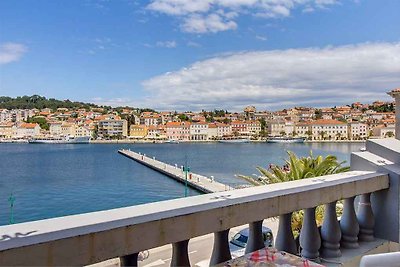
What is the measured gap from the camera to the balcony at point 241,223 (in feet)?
4.59

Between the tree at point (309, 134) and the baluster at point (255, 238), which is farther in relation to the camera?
the tree at point (309, 134)

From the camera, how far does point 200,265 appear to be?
2.65 m

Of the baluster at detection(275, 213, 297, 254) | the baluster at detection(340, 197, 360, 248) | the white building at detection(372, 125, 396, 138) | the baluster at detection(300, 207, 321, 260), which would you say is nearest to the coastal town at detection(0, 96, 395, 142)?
the white building at detection(372, 125, 396, 138)

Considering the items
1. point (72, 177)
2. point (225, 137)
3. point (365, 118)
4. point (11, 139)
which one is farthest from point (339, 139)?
point (11, 139)

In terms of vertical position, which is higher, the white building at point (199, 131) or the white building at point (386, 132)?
the white building at point (386, 132)

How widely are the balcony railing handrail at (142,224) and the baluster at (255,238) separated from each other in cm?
7

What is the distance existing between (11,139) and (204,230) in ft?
514

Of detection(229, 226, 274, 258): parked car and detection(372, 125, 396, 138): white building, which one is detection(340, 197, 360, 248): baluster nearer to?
detection(229, 226, 274, 258): parked car

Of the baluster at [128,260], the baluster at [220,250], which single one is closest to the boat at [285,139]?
the baluster at [220,250]

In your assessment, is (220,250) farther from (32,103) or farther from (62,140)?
(32,103)

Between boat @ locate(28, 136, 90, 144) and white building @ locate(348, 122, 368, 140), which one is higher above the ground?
white building @ locate(348, 122, 368, 140)

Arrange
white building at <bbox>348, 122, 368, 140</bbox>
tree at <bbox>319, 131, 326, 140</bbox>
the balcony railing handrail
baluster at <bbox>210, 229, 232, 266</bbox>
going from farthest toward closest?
tree at <bbox>319, 131, 326, 140</bbox>, white building at <bbox>348, 122, 368, 140</bbox>, baluster at <bbox>210, 229, 232, 266</bbox>, the balcony railing handrail

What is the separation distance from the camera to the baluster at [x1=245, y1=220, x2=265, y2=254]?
2055 mm

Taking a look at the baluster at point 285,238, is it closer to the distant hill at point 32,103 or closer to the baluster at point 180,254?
the baluster at point 180,254
